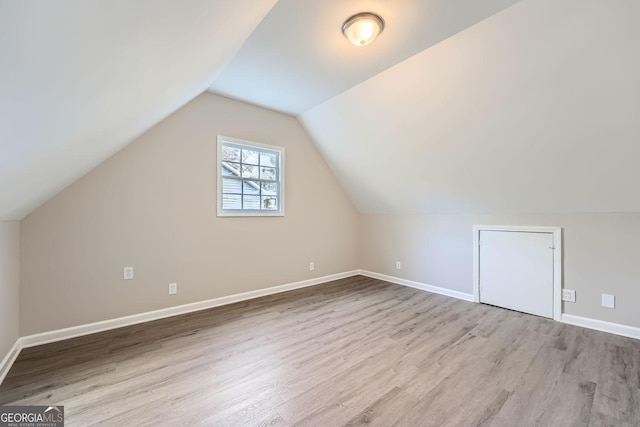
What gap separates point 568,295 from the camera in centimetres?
279

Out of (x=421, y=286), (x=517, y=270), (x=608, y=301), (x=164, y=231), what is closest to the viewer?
(x=608, y=301)

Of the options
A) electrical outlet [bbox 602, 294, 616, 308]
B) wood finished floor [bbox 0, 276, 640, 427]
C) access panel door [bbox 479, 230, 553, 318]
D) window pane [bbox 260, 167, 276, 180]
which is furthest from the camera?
window pane [bbox 260, 167, 276, 180]

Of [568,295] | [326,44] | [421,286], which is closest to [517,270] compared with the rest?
[568,295]

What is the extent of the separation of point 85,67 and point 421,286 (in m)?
4.21

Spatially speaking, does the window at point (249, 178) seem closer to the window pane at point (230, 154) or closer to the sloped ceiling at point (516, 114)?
the window pane at point (230, 154)

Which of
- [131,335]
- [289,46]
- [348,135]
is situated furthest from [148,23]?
[348,135]

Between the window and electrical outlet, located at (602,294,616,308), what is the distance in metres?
3.66

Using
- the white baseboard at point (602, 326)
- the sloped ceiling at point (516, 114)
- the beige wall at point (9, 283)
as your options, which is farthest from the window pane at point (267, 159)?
the white baseboard at point (602, 326)

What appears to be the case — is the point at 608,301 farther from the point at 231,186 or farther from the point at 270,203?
the point at 231,186

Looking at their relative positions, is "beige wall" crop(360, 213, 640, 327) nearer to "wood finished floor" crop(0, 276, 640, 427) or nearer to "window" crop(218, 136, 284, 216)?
"wood finished floor" crop(0, 276, 640, 427)

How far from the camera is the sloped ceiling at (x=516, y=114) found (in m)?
1.77

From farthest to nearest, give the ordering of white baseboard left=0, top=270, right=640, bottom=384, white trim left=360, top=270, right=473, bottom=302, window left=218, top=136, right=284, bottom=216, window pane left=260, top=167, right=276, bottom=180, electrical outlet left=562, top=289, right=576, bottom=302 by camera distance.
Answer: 1. window pane left=260, top=167, right=276, bottom=180
2. white trim left=360, top=270, right=473, bottom=302
3. window left=218, top=136, right=284, bottom=216
4. electrical outlet left=562, top=289, right=576, bottom=302
5. white baseboard left=0, top=270, right=640, bottom=384

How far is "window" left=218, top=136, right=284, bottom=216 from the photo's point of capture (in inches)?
134

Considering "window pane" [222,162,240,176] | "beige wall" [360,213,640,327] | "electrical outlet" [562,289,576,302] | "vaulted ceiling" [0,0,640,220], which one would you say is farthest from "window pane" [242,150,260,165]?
"electrical outlet" [562,289,576,302]
